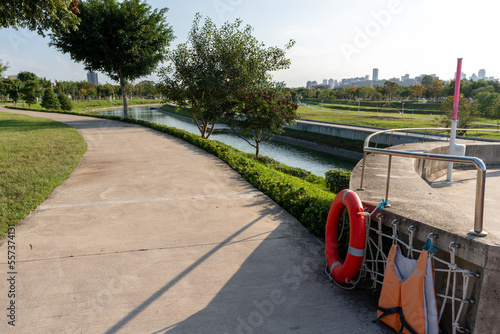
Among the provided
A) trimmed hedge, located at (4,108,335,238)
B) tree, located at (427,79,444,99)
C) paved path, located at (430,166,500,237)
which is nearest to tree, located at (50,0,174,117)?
trimmed hedge, located at (4,108,335,238)

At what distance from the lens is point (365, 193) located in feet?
13.9

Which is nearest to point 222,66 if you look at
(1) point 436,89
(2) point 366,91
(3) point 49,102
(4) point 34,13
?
(4) point 34,13

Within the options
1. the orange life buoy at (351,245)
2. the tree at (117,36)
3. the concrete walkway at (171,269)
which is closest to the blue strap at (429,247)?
the orange life buoy at (351,245)

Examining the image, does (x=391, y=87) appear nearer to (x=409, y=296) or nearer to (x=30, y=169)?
(x=30, y=169)

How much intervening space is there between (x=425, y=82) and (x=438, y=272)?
91457 mm

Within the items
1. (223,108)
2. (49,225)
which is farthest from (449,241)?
(223,108)

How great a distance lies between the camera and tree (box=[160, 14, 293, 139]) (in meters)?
15.0

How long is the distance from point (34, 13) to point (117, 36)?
1617 cm

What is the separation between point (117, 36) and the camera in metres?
22.8

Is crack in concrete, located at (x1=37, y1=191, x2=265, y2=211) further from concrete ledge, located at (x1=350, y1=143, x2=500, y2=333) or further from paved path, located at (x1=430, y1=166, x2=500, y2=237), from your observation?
paved path, located at (x1=430, y1=166, x2=500, y2=237)

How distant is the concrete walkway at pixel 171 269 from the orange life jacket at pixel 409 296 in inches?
8.8

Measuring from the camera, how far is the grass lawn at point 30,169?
215 inches

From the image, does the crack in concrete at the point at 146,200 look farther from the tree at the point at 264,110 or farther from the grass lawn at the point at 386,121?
the grass lawn at the point at 386,121

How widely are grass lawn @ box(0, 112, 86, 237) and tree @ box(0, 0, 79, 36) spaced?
3723 mm
